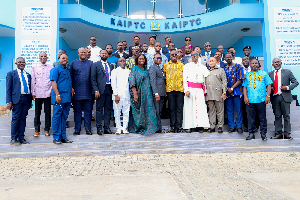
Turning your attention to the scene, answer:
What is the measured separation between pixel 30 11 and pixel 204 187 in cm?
773

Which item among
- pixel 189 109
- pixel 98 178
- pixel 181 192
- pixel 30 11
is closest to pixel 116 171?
pixel 98 178

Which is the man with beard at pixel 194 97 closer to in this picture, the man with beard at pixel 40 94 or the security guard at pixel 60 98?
the security guard at pixel 60 98

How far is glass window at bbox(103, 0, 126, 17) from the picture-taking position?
1049 centimetres

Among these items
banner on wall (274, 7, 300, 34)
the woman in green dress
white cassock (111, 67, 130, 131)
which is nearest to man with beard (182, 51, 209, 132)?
the woman in green dress

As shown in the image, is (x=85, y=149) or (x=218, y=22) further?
(x=218, y=22)

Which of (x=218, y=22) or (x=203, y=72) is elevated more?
(x=218, y=22)

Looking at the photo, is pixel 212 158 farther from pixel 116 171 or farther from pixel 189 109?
pixel 116 171

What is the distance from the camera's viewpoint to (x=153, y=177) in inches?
118

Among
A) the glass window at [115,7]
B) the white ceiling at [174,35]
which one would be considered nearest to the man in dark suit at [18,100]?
the white ceiling at [174,35]

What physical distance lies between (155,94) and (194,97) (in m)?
0.92

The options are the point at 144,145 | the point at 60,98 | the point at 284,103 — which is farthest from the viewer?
the point at 284,103

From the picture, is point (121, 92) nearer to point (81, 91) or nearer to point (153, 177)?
point (81, 91)

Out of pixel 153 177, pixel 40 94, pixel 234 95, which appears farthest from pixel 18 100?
pixel 234 95

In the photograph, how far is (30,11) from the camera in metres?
7.82
